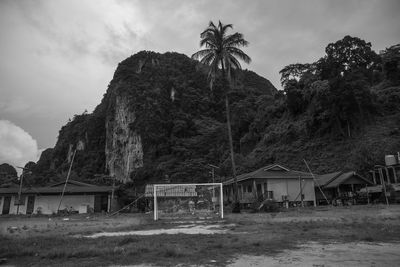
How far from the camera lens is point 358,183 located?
3403 cm

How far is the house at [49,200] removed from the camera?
121 ft

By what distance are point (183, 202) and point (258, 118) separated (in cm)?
4902

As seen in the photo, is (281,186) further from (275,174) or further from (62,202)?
(62,202)

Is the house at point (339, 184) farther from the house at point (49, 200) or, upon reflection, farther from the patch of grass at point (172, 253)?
the patch of grass at point (172, 253)

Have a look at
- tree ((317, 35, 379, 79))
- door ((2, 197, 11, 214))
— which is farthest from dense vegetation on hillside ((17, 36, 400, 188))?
door ((2, 197, 11, 214))

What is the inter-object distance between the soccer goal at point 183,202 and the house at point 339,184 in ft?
56.1

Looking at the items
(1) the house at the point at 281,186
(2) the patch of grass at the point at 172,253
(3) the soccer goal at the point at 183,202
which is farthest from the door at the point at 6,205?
(2) the patch of grass at the point at 172,253

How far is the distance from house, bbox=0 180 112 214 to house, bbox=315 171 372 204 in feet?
68.5

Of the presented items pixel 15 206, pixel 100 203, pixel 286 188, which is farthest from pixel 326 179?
pixel 15 206

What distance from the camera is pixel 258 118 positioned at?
66.0m

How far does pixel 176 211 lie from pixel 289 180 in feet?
58.7

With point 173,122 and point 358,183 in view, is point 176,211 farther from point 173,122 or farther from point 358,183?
point 173,122

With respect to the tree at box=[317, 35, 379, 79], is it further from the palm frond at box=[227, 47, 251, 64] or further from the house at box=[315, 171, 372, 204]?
the palm frond at box=[227, 47, 251, 64]

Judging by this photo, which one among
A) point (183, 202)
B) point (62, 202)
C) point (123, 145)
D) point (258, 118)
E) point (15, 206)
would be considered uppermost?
point (123, 145)
